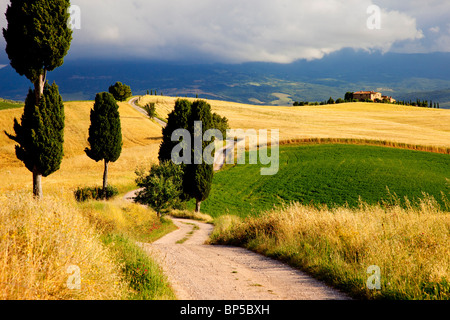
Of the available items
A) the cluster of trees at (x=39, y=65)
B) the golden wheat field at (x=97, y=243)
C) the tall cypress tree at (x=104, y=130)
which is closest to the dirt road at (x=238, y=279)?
the golden wheat field at (x=97, y=243)

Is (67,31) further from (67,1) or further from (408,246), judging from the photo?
(408,246)

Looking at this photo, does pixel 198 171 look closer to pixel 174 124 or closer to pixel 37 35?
pixel 174 124

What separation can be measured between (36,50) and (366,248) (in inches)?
934

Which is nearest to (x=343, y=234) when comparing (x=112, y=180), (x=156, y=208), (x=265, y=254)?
(x=265, y=254)

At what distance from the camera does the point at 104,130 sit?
38.7 meters

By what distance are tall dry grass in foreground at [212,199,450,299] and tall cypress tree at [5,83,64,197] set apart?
1811 centimetres

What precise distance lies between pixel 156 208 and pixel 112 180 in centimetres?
2102

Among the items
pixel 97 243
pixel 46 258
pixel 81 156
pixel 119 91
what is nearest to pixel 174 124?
Result: pixel 97 243

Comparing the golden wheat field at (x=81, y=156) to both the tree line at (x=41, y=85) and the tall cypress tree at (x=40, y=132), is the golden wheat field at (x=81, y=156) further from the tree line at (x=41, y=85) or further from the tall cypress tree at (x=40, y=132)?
the tree line at (x=41, y=85)

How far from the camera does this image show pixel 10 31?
70.6 feet

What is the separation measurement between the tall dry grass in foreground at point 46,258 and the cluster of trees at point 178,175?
21930 mm

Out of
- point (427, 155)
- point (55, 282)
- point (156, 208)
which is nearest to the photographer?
point (55, 282)

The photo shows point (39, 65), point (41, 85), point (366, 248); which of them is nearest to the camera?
point (366, 248)

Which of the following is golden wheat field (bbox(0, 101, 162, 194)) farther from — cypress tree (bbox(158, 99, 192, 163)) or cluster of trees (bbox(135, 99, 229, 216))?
cypress tree (bbox(158, 99, 192, 163))
